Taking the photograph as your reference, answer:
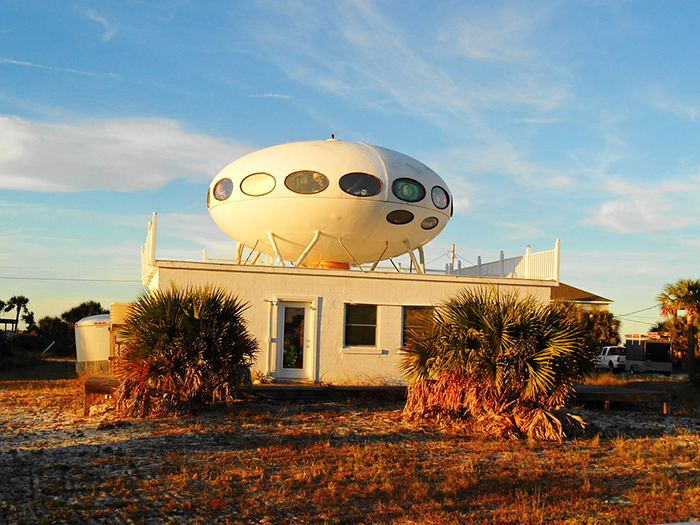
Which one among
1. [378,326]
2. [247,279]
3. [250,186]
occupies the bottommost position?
[378,326]

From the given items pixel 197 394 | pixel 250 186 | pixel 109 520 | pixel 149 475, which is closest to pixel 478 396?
pixel 197 394

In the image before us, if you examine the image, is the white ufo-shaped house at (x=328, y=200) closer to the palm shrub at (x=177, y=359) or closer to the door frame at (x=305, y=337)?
the door frame at (x=305, y=337)

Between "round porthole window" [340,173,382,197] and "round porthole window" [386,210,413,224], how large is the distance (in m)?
0.86

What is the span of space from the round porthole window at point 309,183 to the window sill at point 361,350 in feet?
13.6

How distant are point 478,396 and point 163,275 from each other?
27.4 feet

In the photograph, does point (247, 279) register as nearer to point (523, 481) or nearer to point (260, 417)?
point (260, 417)

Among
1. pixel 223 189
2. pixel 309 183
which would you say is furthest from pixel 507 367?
pixel 223 189

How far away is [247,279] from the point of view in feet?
56.6

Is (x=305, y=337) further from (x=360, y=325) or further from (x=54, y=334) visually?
(x=54, y=334)

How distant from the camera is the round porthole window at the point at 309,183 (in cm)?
1797

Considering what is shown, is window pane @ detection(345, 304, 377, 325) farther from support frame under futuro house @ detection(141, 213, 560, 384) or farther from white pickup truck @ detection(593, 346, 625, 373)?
white pickup truck @ detection(593, 346, 625, 373)

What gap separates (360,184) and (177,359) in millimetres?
7229

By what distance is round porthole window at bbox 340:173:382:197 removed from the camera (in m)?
18.0

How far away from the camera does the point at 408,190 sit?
1872 cm
